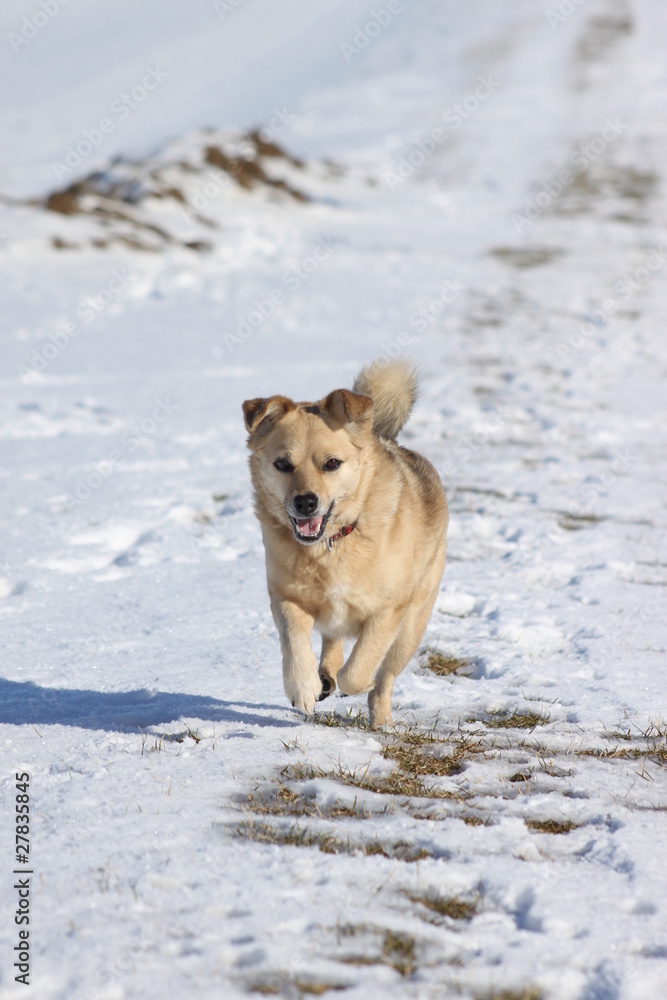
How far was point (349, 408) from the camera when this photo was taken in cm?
421

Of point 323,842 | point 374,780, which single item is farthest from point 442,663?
point 323,842

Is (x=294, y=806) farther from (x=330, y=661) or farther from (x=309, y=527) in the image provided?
(x=330, y=661)

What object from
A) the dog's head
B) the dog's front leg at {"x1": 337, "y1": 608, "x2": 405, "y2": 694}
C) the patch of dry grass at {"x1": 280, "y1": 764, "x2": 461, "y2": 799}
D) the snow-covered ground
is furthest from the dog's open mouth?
the patch of dry grass at {"x1": 280, "y1": 764, "x2": 461, "y2": 799}

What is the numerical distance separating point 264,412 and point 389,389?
2.84 feet

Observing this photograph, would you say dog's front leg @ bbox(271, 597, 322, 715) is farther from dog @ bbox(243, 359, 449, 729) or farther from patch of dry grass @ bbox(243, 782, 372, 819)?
patch of dry grass @ bbox(243, 782, 372, 819)

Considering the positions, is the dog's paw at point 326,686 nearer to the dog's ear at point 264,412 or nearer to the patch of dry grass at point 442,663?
the patch of dry grass at point 442,663

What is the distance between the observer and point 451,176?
994 inches

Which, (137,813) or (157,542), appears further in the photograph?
Result: (157,542)

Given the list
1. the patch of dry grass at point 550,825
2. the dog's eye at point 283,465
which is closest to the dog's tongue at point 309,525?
the dog's eye at point 283,465

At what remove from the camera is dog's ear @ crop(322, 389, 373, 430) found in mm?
4191

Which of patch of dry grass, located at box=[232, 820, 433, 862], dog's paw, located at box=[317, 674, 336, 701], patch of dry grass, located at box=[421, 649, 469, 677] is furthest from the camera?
patch of dry grass, located at box=[421, 649, 469, 677]

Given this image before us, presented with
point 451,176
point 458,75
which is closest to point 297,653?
point 451,176

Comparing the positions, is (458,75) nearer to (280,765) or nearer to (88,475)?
(88,475)

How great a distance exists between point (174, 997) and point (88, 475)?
5970 mm
